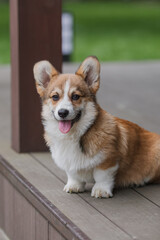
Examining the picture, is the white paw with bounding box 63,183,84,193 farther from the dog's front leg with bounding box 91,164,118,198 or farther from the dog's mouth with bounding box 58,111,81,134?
the dog's mouth with bounding box 58,111,81,134

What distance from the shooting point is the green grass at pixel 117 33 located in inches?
491

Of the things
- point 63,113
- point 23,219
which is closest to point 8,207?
point 23,219

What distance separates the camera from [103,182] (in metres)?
3.21

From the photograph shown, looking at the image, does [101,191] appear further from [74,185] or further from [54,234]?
[54,234]

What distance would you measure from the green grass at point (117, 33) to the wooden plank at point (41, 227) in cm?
812

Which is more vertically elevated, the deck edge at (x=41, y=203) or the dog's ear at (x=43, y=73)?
the dog's ear at (x=43, y=73)

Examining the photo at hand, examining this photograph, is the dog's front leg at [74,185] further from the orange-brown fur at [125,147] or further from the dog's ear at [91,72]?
the dog's ear at [91,72]

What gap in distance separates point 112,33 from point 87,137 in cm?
1286

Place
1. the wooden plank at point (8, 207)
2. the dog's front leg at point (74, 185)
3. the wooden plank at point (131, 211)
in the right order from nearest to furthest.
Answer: the wooden plank at point (131, 211) → the dog's front leg at point (74, 185) → the wooden plank at point (8, 207)

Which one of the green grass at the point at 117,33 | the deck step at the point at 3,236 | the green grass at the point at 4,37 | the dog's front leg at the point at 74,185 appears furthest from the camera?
the green grass at the point at 117,33

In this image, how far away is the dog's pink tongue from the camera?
3.06 m

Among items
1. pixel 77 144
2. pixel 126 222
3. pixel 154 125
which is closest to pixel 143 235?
pixel 126 222

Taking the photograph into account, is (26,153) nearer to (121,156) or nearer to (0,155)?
(0,155)

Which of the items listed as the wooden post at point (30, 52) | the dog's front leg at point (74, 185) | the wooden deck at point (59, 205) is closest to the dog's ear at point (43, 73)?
the dog's front leg at point (74, 185)
